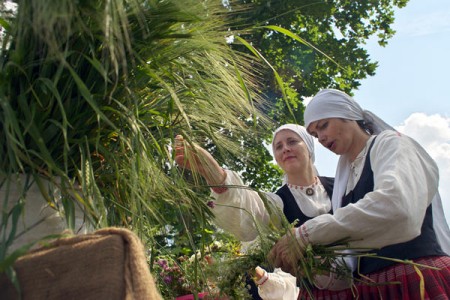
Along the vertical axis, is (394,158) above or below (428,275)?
above

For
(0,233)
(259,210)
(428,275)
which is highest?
(0,233)

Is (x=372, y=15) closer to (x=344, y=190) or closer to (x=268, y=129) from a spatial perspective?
(x=344, y=190)

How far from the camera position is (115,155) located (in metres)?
1.02

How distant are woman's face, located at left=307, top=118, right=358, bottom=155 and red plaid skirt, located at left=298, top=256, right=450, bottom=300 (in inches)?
19.8

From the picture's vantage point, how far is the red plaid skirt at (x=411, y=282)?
76.2 inches

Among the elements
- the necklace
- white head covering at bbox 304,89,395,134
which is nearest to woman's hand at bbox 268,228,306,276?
white head covering at bbox 304,89,395,134

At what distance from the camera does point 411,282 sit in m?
1.96

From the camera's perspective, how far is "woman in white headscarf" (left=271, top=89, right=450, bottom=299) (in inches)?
72.4

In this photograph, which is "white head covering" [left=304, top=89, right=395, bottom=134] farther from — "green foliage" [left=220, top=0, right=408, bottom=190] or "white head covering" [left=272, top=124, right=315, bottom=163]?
"green foliage" [left=220, top=0, right=408, bottom=190]

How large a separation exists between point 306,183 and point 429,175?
2.92ft

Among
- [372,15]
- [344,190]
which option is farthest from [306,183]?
[372,15]

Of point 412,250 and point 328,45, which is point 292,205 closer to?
point 412,250

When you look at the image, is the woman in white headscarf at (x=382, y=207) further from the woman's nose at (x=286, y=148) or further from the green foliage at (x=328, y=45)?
the green foliage at (x=328, y=45)

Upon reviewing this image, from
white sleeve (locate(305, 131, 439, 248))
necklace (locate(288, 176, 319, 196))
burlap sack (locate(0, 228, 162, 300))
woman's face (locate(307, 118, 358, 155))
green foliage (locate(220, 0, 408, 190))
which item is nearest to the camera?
burlap sack (locate(0, 228, 162, 300))
